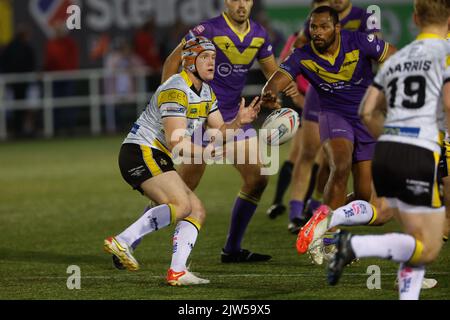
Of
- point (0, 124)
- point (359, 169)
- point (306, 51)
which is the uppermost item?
point (306, 51)

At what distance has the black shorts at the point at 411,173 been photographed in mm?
5852

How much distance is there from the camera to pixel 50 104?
22.7m

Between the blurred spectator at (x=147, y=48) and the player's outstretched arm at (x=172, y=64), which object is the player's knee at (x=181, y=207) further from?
the blurred spectator at (x=147, y=48)

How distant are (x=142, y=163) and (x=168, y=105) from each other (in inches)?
19.2

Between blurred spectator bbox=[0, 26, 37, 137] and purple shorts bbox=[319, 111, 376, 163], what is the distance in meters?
14.1

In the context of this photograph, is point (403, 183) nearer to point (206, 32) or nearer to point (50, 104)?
point (206, 32)

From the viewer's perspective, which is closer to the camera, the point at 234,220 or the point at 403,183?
the point at 403,183

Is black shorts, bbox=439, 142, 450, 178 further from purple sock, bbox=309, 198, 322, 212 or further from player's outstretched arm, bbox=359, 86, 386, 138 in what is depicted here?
purple sock, bbox=309, 198, 322, 212

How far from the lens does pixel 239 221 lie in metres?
8.77

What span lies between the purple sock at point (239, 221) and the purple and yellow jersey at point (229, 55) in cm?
78

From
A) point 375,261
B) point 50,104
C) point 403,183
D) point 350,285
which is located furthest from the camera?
point 50,104

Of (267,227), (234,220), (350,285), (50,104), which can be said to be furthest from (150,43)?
(350,285)
